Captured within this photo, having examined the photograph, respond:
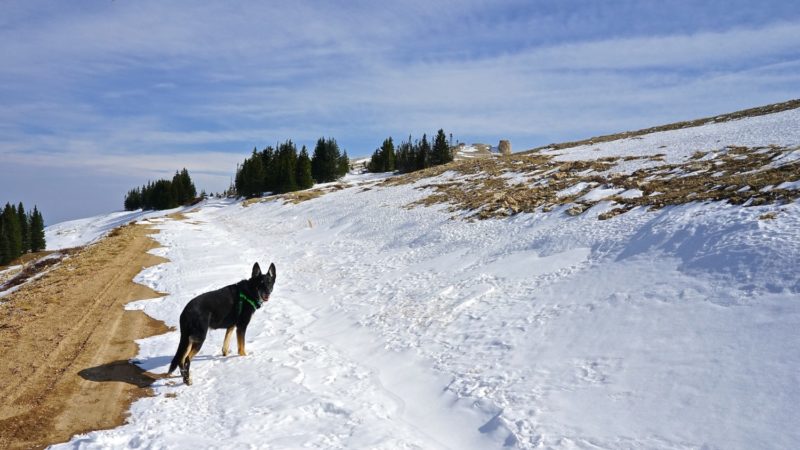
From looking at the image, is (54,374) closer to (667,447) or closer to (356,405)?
(356,405)

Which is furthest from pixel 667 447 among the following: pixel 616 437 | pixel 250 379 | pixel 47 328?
pixel 47 328

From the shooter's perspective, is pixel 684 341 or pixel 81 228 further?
pixel 81 228

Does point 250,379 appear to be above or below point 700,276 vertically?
below

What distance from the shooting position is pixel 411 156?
86438 millimetres

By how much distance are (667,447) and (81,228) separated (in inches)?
4111

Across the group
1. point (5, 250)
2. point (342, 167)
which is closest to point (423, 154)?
point (342, 167)

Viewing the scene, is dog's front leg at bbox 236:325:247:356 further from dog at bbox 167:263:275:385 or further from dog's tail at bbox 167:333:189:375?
dog's tail at bbox 167:333:189:375

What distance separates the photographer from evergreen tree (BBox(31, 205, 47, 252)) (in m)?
84.2

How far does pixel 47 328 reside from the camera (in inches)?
418

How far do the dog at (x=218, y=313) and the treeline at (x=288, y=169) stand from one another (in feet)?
218

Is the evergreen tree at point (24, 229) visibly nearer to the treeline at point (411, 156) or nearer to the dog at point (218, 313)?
the treeline at point (411, 156)

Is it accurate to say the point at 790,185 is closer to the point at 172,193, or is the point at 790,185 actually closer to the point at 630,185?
the point at 630,185

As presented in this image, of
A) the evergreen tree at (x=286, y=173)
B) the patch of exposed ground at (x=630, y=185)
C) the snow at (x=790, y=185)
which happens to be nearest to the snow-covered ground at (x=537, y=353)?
the patch of exposed ground at (x=630, y=185)

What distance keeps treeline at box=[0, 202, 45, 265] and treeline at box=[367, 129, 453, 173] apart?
205 ft
